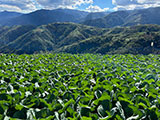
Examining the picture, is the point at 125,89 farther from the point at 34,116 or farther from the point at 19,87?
the point at 19,87

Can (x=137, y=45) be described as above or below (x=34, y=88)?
below

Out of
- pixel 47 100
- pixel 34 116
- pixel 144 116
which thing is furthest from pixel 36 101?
pixel 144 116

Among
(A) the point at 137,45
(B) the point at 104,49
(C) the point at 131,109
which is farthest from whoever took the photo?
(B) the point at 104,49

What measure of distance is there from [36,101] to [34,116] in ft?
2.68

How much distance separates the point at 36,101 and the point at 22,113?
0.62 meters

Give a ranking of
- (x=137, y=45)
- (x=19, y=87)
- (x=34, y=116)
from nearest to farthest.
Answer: (x=34, y=116), (x=19, y=87), (x=137, y=45)

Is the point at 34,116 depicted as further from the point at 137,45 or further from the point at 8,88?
the point at 137,45

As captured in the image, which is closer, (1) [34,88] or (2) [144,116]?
(2) [144,116]

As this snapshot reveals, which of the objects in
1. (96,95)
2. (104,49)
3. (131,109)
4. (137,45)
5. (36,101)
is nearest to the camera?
(131,109)

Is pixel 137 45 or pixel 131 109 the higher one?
pixel 131 109

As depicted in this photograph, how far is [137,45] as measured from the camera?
16525 cm

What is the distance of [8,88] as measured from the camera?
5.26 meters

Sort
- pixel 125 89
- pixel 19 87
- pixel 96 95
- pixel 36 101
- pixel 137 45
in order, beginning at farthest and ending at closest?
1. pixel 137 45
2. pixel 19 87
3. pixel 125 89
4. pixel 96 95
5. pixel 36 101

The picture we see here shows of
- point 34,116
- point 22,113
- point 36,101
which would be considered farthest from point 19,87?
point 34,116
